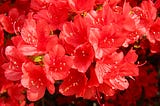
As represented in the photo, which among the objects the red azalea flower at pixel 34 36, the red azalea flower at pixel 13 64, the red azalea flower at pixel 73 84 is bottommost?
the red azalea flower at pixel 73 84

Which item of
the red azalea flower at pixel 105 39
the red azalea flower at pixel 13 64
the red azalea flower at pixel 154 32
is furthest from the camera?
the red azalea flower at pixel 154 32

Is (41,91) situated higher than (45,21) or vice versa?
(45,21)

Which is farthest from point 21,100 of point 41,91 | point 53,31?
point 53,31

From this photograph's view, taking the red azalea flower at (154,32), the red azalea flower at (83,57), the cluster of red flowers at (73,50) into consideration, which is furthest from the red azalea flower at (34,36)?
the red azalea flower at (154,32)

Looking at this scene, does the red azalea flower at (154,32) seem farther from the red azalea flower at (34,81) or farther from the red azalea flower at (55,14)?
the red azalea flower at (34,81)

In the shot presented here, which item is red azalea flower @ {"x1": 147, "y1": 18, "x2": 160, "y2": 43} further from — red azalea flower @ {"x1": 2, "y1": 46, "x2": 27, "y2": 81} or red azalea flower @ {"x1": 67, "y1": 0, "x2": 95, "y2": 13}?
red azalea flower @ {"x1": 2, "y1": 46, "x2": 27, "y2": 81}

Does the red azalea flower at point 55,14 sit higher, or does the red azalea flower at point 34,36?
the red azalea flower at point 55,14

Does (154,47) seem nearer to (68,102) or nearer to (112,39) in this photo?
(112,39)

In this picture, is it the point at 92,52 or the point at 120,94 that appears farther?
the point at 120,94
